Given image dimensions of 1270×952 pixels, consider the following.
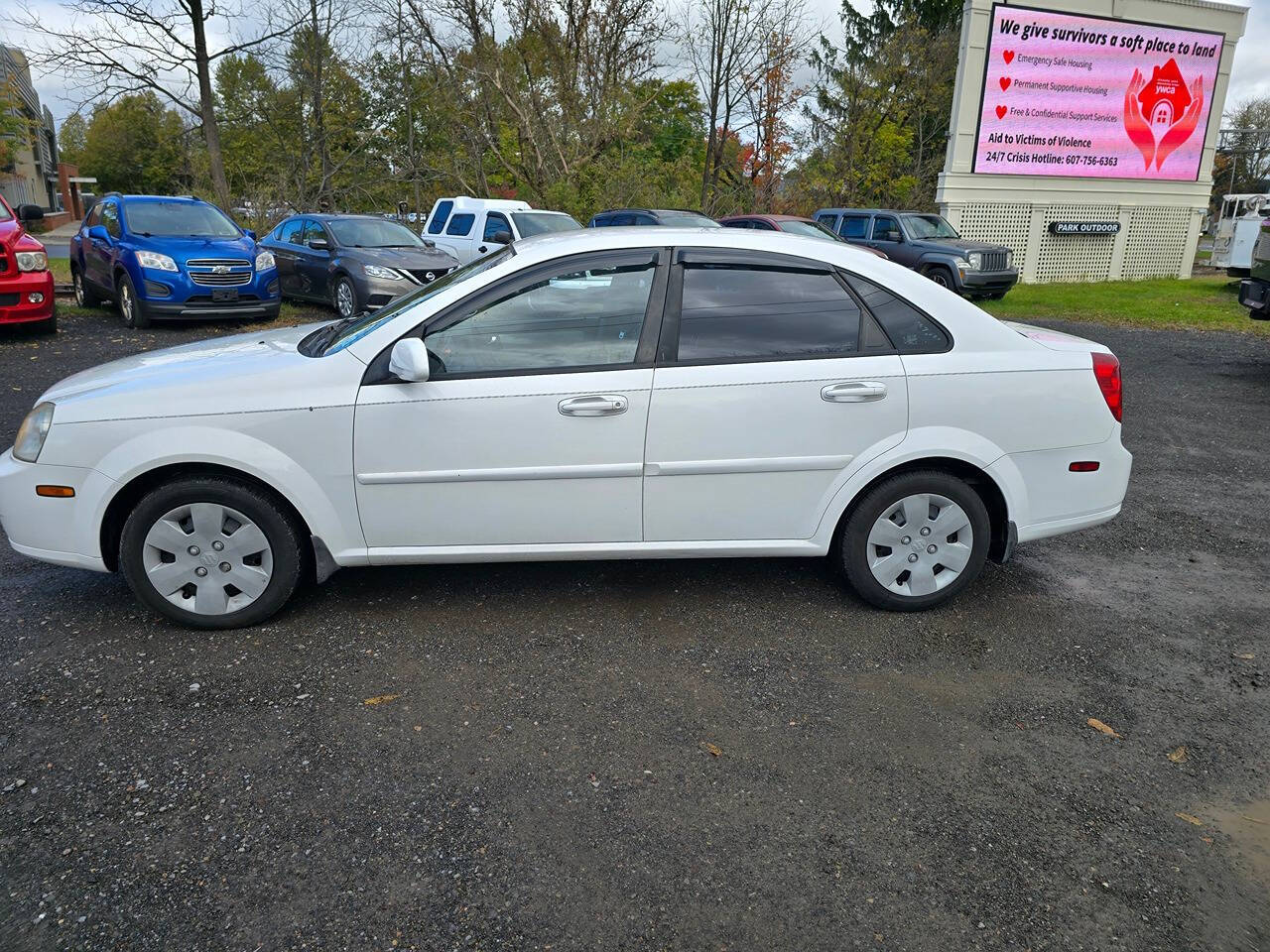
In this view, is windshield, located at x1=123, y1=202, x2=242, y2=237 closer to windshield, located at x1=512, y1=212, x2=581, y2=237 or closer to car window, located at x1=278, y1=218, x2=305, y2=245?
car window, located at x1=278, y1=218, x2=305, y2=245

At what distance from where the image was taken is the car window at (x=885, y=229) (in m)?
18.0

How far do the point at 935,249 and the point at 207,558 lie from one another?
1583 centimetres

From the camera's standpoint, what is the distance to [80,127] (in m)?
72.9

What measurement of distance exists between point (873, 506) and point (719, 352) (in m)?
0.98

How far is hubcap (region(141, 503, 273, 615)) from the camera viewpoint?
384 centimetres

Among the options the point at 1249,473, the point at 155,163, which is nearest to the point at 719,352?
the point at 1249,473

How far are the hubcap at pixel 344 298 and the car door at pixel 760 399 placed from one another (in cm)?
1037

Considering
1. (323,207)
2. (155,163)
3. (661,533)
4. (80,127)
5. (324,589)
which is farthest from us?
(80,127)

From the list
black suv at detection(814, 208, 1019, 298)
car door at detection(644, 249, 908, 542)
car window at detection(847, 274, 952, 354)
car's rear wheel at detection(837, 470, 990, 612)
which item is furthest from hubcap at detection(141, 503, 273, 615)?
black suv at detection(814, 208, 1019, 298)

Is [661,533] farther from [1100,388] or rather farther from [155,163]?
[155,163]

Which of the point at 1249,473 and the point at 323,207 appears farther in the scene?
the point at 323,207

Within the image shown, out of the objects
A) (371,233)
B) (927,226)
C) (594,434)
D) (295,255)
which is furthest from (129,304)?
(927,226)

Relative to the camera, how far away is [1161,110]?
2167cm

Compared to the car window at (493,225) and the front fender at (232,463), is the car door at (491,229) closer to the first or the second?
the car window at (493,225)
